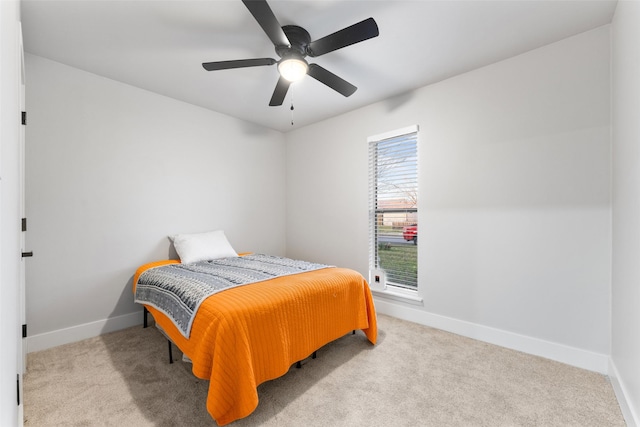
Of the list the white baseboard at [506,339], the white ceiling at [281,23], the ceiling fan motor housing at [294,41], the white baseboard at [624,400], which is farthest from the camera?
the white baseboard at [506,339]

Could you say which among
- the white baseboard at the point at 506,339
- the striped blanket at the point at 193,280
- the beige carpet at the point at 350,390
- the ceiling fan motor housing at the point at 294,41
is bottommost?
the beige carpet at the point at 350,390

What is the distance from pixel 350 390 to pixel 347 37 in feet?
7.44

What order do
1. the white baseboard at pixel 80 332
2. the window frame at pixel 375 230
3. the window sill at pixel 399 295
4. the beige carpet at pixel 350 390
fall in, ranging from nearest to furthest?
the beige carpet at pixel 350 390 → the white baseboard at pixel 80 332 → the window sill at pixel 399 295 → the window frame at pixel 375 230

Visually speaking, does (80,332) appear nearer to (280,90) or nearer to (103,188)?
(103,188)

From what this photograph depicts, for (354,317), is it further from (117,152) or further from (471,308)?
(117,152)

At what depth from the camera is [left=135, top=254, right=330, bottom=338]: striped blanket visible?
1831 millimetres

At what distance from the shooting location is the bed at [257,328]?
1.49 meters

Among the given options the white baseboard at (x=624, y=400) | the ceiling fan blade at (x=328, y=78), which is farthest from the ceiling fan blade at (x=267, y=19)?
the white baseboard at (x=624, y=400)

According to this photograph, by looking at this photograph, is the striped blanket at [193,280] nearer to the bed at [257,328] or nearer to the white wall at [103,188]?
the bed at [257,328]

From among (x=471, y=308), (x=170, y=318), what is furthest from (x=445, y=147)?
(x=170, y=318)

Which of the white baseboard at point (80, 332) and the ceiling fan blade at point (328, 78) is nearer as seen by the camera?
the ceiling fan blade at point (328, 78)

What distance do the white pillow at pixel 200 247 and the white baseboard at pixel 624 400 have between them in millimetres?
3315

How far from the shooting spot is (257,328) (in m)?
1.65

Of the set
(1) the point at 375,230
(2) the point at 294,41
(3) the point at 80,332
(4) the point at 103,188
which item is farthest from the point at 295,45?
(3) the point at 80,332
